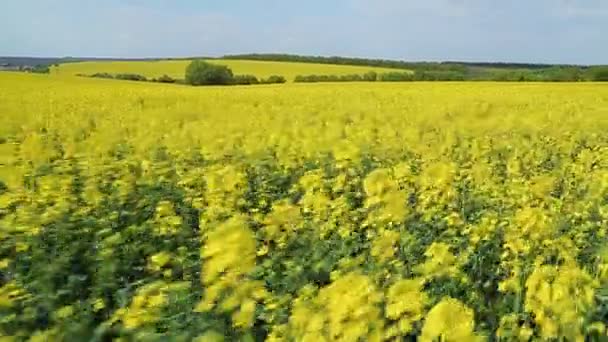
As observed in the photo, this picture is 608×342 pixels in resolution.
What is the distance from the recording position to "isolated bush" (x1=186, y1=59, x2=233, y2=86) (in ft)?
123

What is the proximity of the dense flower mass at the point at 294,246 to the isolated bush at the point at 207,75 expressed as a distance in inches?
1217

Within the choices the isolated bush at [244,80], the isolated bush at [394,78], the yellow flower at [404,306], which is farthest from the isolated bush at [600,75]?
the yellow flower at [404,306]

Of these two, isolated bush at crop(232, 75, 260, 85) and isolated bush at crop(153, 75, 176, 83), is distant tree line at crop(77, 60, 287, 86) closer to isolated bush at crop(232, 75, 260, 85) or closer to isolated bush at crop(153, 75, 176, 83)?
isolated bush at crop(232, 75, 260, 85)

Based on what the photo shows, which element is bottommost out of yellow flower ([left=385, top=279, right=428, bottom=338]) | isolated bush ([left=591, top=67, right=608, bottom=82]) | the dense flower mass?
the dense flower mass

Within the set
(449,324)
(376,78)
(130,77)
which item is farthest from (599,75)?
(449,324)

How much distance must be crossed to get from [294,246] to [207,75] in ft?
115

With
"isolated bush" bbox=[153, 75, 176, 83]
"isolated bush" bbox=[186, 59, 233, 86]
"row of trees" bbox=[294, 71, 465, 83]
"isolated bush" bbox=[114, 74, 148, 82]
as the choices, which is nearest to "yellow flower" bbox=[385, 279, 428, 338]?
"row of trees" bbox=[294, 71, 465, 83]

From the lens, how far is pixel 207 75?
Result: 3759cm

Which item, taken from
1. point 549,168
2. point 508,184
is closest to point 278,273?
point 508,184

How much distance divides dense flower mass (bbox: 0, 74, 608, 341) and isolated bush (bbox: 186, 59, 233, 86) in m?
30.9

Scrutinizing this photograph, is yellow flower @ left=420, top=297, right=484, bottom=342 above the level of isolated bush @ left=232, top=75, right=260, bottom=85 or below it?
above

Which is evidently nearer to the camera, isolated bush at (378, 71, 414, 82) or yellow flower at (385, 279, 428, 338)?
yellow flower at (385, 279, 428, 338)

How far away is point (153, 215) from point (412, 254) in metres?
1.67

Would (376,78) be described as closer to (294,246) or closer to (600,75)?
(600,75)
